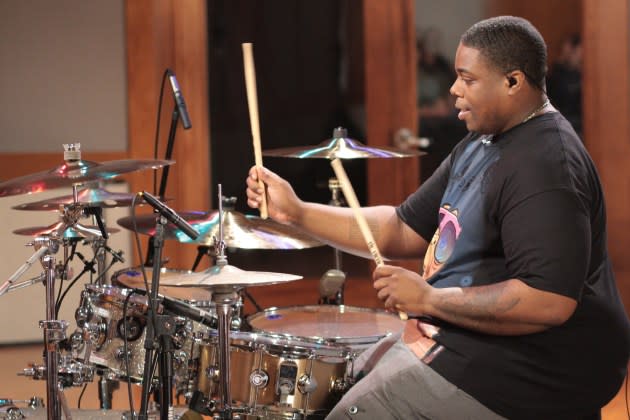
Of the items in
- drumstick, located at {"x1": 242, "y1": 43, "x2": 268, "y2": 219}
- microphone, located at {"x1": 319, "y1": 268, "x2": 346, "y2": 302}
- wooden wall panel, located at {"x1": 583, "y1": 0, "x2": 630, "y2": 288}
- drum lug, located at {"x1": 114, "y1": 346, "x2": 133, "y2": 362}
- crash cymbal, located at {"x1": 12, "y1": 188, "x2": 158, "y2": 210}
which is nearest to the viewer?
drumstick, located at {"x1": 242, "y1": 43, "x2": 268, "y2": 219}

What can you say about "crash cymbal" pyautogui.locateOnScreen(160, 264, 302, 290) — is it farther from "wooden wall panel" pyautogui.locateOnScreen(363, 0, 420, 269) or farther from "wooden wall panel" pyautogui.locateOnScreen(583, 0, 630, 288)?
"wooden wall panel" pyautogui.locateOnScreen(583, 0, 630, 288)

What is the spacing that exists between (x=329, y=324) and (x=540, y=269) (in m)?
1.30

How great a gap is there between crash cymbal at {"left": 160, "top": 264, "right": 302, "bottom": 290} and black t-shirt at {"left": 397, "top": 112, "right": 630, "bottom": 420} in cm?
47

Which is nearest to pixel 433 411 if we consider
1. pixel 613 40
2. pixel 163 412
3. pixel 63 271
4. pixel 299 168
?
pixel 163 412

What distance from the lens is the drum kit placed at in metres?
2.80

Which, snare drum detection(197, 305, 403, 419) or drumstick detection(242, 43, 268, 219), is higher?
drumstick detection(242, 43, 268, 219)

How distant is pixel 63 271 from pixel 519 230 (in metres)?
1.58

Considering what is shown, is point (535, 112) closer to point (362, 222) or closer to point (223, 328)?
point (362, 222)

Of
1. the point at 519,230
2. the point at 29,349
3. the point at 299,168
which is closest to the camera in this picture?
the point at 519,230

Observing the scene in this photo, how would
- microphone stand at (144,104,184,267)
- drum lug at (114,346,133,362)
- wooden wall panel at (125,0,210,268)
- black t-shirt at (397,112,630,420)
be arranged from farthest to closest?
1. wooden wall panel at (125,0,210,268)
2. microphone stand at (144,104,184,267)
3. drum lug at (114,346,133,362)
4. black t-shirt at (397,112,630,420)

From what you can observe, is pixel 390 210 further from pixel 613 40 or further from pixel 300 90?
pixel 613 40

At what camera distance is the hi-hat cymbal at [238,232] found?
3443 millimetres

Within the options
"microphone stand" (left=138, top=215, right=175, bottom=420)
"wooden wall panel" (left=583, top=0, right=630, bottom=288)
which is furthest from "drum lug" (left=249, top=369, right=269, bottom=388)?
"wooden wall panel" (left=583, top=0, right=630, bottom=288)

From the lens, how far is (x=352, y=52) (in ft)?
19.2
